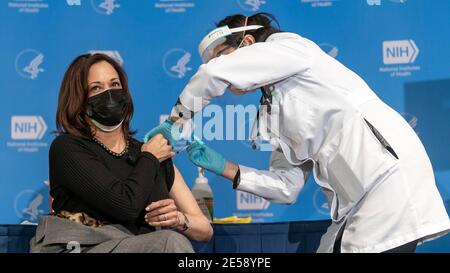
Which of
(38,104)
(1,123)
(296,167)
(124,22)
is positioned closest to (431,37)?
(296,167)

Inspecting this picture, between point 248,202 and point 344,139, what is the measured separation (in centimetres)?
133

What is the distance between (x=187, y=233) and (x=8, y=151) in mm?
1394

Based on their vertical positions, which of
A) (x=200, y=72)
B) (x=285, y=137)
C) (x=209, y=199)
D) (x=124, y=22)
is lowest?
(x=209, y=199)

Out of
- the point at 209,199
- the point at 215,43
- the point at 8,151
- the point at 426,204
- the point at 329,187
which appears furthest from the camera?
the point at 8,151

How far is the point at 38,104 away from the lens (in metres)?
3.20

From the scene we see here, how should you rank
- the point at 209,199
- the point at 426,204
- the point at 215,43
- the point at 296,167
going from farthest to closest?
1. the point at 209,199
2. the point at 296,167
3. the point at 215,43
4. the point at 426,204

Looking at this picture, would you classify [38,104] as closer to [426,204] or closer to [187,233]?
[187,233]

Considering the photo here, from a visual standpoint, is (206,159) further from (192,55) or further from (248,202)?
(192,55)

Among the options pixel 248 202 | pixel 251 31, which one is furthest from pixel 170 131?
pixel 248 202

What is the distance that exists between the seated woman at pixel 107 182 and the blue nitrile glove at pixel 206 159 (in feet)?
0.32

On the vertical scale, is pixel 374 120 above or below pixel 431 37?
below

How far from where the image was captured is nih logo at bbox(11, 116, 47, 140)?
317 cm

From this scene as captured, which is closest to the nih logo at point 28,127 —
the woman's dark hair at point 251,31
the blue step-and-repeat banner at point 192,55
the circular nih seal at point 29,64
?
the blue step-and-repeat banner at point 192,55

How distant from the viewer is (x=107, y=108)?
2.11 meters
